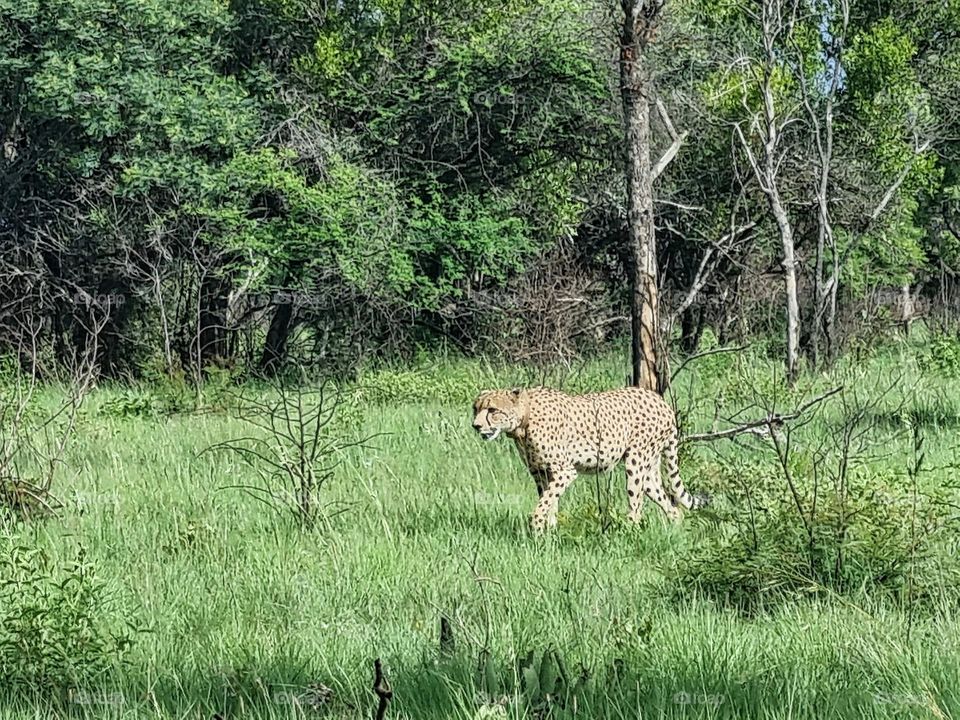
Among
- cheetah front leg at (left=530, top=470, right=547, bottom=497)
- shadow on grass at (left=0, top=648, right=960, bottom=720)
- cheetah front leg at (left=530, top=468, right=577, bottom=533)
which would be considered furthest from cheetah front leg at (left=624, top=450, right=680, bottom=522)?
shadow on grass at (left=0, top=648, right=960, bottom=720)

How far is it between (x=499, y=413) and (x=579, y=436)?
55 cm

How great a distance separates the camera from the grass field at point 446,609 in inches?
147

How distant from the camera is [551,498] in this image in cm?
698

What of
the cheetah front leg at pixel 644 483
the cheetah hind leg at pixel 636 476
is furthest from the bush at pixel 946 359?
the cheetah hind leg at pixel 636 476

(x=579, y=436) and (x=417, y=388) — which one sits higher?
(x=579, y=436)

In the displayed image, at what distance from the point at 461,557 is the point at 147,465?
3997 mm

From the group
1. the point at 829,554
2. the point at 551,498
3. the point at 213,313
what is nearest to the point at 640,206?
the point at 551,498

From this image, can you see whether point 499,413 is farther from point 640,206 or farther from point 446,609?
point 640,206

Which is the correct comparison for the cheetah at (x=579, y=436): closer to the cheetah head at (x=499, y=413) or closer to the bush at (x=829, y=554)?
the cheetah head at (x=499, y=413)

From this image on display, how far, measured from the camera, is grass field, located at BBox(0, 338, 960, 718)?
12.3ft

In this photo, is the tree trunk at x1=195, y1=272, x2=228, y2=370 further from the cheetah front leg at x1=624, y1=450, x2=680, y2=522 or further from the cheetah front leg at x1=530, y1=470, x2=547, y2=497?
the cheetah front leg at x1=624, y1=450, x2=680, y2=522

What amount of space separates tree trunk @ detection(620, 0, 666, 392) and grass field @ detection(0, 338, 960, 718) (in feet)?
2.20

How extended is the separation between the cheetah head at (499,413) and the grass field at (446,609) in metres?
0.57

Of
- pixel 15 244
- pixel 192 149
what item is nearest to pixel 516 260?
pixel 192 149
